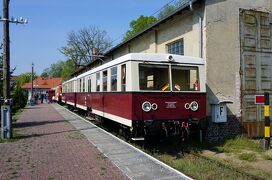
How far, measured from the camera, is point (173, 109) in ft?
35.2

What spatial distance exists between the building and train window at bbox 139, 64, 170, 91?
300cm

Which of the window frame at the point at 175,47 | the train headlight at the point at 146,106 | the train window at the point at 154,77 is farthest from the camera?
the window frame at the point at 175,47

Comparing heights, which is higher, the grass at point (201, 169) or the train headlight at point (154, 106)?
the train headlight at point (154, 106)

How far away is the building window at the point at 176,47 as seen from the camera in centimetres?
1572

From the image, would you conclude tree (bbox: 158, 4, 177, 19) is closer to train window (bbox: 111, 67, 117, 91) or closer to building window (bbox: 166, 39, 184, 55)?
building window (bbox: 166, 39, 184, 55)

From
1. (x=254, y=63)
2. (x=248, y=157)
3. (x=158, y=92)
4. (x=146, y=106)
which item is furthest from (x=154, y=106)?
(x=254, y=63)

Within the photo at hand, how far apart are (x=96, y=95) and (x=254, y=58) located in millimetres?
6567

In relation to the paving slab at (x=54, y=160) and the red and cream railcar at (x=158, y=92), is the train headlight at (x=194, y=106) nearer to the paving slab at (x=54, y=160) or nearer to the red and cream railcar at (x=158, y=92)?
the red and cream railcar at (x=158, y=92)

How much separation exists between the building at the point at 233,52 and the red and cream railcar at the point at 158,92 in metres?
2.19

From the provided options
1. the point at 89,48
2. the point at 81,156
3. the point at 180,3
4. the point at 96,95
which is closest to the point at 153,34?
the point at 180,3

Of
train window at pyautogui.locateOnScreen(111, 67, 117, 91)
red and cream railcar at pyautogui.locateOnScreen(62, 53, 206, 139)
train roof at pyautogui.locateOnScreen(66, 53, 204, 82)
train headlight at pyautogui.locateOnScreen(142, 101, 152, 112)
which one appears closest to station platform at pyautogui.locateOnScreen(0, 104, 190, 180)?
red and cream railcar at pyautogui.locateOnScreen(62, 53, 206, 139)

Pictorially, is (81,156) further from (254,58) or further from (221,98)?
(254,58)

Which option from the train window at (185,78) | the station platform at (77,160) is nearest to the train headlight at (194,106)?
the train window at (185,78)

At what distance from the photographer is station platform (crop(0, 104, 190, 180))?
7359 millimetres
